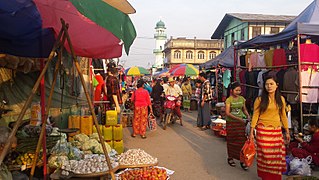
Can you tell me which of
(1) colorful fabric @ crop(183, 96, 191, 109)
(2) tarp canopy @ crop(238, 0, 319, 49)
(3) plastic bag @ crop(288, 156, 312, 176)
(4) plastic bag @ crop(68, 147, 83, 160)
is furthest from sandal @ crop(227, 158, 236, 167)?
(1) colorful fabric @ crop(183, 96, 191, 109)

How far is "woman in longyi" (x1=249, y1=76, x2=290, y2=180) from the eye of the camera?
4797 mm

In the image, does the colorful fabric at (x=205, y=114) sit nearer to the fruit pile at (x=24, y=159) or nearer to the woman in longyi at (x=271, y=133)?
the woman in longyi at (x=271, y=133)

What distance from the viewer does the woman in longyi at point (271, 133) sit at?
480cm

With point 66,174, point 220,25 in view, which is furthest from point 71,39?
point 220,25

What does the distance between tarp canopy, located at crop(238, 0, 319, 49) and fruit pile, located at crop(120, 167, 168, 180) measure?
4.74m

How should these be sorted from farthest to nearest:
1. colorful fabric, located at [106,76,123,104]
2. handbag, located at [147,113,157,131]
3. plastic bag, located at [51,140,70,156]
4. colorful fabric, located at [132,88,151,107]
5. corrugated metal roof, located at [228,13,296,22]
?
corrugated metal roof, located at [228,13,296,22] → handbag, located at [147,113,157,131] → colorful fabric, located at [132,88,151,107] → colorful fabric, located at [106,76,123,104] → plastic bag, located at [51,140,70,156]

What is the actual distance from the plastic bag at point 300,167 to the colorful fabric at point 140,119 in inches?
183

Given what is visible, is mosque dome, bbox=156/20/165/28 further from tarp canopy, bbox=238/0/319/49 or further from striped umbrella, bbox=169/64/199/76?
tarp canopy, bbox=238/0/319/49

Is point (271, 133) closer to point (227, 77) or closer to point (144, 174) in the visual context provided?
point (144, 174)

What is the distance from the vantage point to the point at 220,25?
3100cm

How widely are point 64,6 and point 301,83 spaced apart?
20.6ft

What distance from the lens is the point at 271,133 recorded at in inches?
190

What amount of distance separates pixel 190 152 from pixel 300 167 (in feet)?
8.95

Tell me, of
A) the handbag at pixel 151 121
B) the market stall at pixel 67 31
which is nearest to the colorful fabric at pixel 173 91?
the handbag at pixel 151 121
